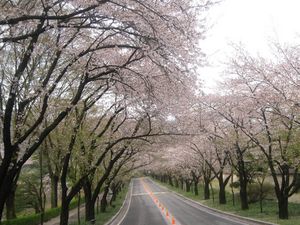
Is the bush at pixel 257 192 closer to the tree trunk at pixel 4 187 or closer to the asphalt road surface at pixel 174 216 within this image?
the asphalt road surface at pixel 174 216

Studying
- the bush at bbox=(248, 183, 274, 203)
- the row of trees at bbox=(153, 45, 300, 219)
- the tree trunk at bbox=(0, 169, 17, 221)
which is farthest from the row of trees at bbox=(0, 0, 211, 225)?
the bush at bbox=(248, 183, 274, 203)

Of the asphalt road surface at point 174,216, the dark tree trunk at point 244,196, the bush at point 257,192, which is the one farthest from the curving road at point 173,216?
the bush at point 257,192

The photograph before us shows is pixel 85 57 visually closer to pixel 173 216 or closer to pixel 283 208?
pixel 283 208

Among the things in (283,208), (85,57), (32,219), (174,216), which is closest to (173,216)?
(174,216)

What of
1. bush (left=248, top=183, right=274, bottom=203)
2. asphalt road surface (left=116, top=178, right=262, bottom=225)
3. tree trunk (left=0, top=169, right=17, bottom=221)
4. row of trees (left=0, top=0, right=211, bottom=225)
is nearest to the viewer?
row of trees (left=0, top=0, right=211, bottom=225)

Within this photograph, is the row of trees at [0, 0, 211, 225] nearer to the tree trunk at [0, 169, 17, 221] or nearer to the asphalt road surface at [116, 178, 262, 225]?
the tree trunk at [0, 169, 17, 221]

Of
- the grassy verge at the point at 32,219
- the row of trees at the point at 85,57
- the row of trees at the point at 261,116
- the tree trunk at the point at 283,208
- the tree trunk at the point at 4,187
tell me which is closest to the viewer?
the row of trees at the point at 85,57

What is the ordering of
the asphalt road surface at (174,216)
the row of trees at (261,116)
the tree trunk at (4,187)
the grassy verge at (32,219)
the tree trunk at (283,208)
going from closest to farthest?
1. the tree trunk at (4,187)
2. the row of trees at (261,116)
3. the tree trunk at (283,208)
4. the grassy verge at (32,219)
5. the asphalt road surface at (174,216)

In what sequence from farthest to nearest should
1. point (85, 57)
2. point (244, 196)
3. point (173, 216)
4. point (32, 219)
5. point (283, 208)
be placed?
point (244, 196) < point (173, 216) < point (32, 219) < point (283, 208) < point (85, 57)

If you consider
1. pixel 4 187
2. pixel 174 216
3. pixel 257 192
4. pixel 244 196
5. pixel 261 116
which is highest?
pixel 261 116

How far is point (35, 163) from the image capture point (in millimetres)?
41875

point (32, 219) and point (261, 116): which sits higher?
point (261, 116)

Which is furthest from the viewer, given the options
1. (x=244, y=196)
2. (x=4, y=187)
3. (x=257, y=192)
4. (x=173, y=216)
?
(x=257, y=192)

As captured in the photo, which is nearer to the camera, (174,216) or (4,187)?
(4,187)
